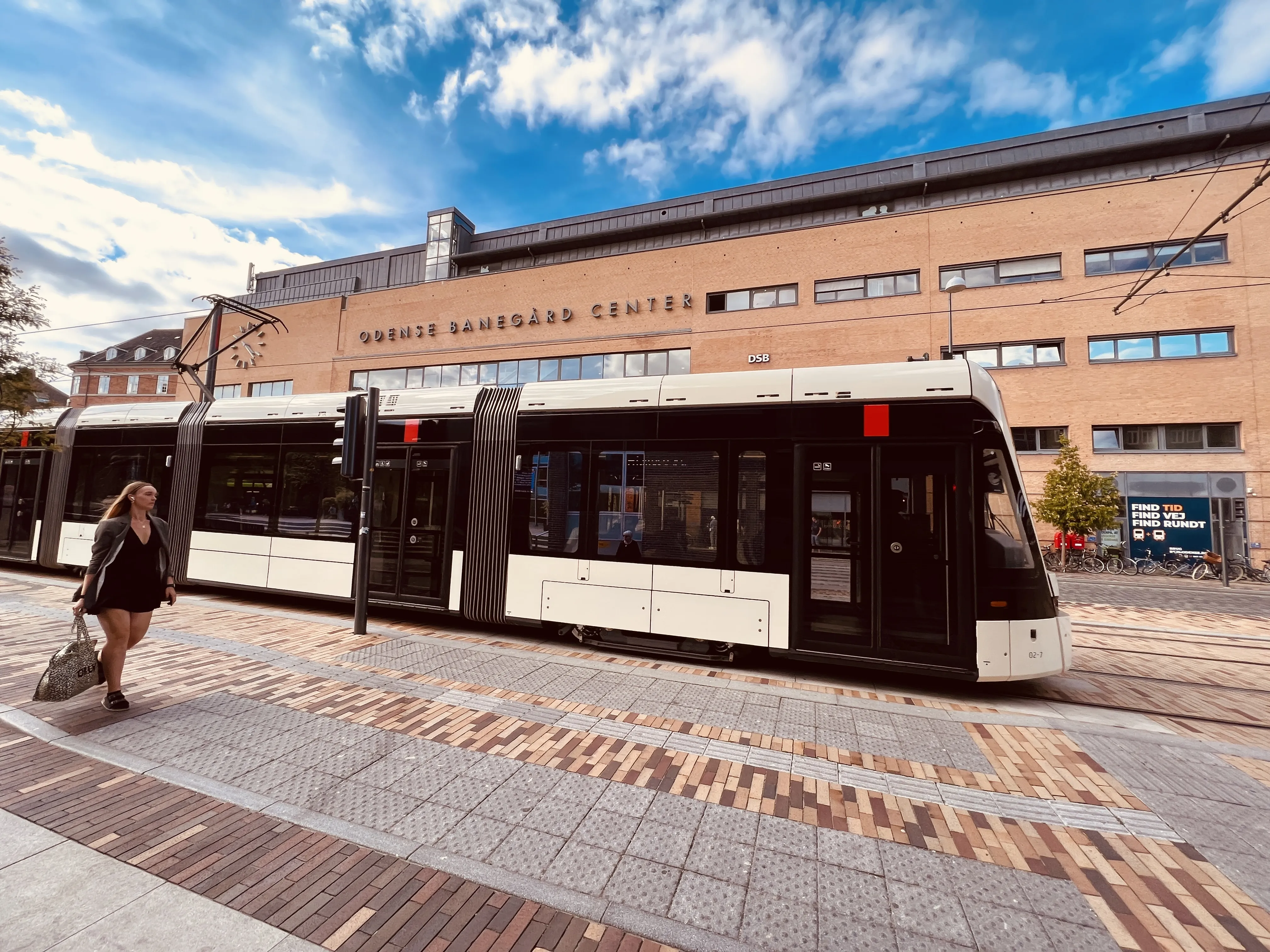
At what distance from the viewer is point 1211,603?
11.3m

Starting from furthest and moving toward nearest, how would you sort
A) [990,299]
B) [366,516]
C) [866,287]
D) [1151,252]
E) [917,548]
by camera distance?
[866,287], [990,299], [1151,252], [366,516], [917,548]

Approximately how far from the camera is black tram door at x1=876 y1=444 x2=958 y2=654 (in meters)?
4.86

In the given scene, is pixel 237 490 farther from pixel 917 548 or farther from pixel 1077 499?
pixel 1077 499

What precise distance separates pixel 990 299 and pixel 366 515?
75.3 feet

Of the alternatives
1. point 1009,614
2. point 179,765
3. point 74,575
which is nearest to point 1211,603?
point 1009,614

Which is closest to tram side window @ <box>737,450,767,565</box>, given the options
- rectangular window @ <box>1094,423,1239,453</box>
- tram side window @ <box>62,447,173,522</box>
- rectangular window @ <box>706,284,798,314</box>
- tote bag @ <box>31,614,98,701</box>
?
tote bag @ <box>31,614,98,701</box>

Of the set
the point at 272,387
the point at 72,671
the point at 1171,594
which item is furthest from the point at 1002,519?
the point at 272,387

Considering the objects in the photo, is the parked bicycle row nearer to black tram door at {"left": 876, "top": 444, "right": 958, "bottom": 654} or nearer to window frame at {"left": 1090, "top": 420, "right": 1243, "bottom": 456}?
window frame at {"left": 1090, "top": 420, "right": 1243, "bottom": 456}

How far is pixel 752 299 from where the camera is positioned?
23578 mm

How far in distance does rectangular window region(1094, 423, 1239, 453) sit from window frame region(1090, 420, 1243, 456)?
1 cm

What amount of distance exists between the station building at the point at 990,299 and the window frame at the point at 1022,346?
7 centimetres

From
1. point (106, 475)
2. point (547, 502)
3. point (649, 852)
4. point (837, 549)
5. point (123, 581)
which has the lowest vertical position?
point (649, 852)

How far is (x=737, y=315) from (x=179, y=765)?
76.6ft

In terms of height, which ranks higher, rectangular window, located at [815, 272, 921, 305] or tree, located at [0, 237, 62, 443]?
rectangular window, located at [815, 272, 921, 305]
